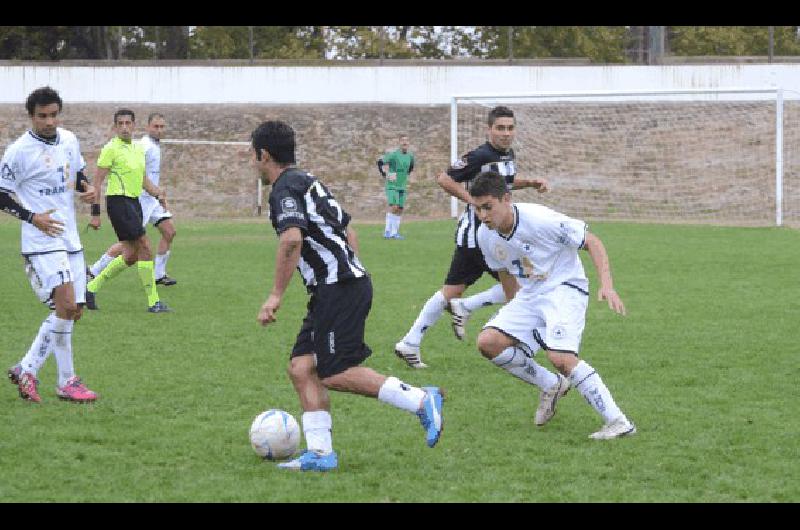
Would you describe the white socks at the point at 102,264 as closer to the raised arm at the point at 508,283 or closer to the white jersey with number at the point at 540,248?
the raised arm at the point at 508,283

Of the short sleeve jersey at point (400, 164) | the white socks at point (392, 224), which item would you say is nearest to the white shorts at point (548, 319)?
the white socks at point (392, 224)

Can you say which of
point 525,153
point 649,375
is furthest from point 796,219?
point 649,375

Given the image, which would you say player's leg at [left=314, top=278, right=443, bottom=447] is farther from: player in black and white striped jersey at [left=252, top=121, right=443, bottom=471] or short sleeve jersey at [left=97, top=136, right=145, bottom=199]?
short sleeve jersey at [left=97, top=136, right=145, bottom=199]

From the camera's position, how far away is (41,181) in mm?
8047

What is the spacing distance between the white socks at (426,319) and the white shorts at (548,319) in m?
2.04

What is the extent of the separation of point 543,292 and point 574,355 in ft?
1.47

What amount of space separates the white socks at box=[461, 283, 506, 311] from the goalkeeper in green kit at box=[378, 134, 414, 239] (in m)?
Answer: 13.2

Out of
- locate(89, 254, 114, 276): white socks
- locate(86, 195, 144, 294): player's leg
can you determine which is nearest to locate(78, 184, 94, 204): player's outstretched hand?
locate(86, 195, 144, 294): player's leg

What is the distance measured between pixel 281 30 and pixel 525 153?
590 inches

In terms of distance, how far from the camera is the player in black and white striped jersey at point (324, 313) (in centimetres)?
602

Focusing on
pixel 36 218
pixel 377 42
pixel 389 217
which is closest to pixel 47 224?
pixel 36 218

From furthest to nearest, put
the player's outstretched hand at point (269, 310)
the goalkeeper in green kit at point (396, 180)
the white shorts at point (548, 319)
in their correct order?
the goalkeeper in green kit at point (396, 180) < the white shorts at point (548, 319) < the player's outstretched hand at point (269, 310)

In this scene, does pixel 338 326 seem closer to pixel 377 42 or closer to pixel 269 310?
pixel 269 310
